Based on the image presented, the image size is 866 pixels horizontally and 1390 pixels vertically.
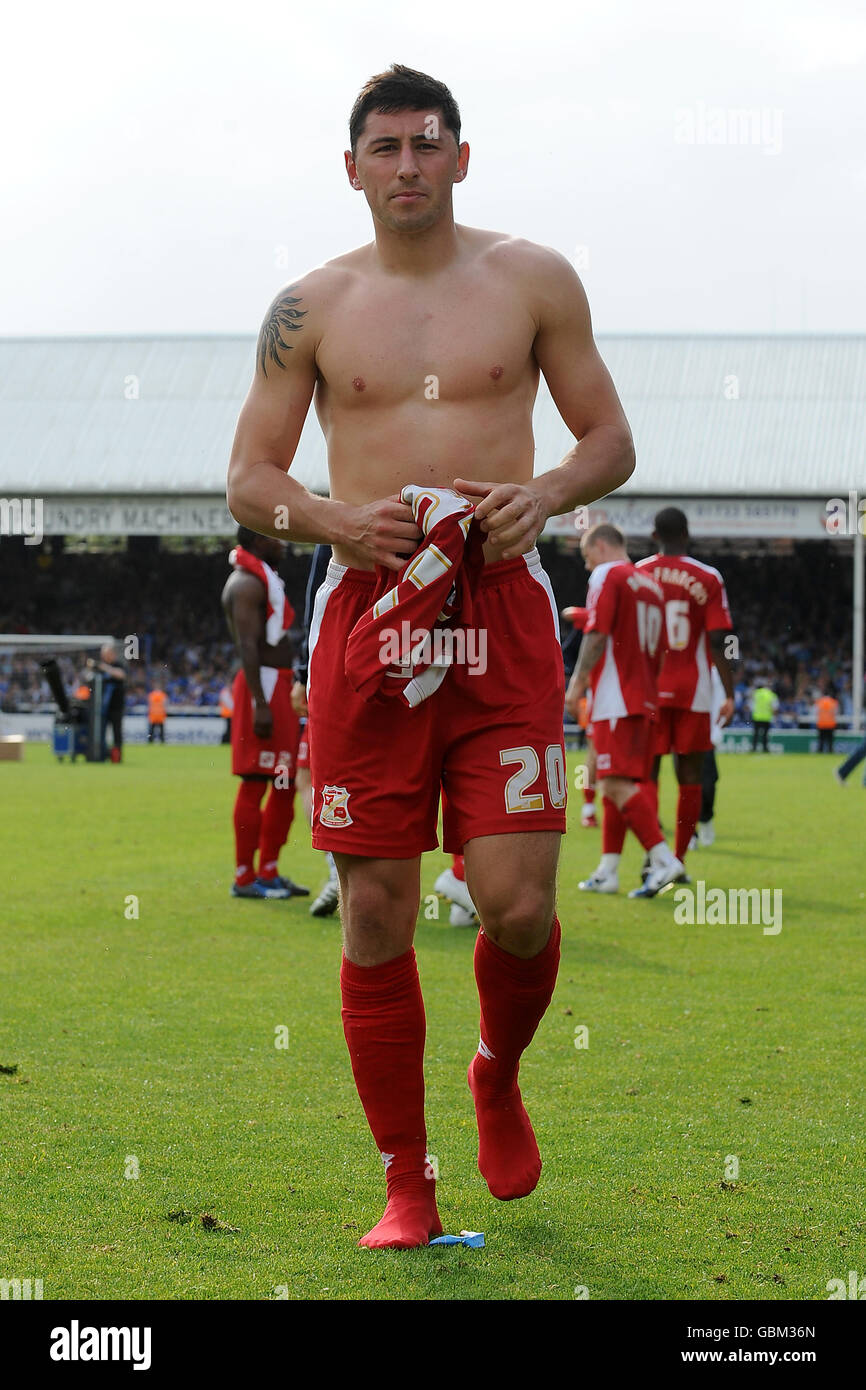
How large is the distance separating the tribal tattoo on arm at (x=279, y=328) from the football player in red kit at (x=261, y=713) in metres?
5.02

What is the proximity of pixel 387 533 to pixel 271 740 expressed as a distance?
18.5 feet

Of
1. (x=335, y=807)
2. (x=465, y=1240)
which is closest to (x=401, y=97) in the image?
(x=335, y=807)

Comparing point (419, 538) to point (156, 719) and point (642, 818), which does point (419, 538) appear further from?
point (156, 719)

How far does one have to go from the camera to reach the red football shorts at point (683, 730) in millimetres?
9469

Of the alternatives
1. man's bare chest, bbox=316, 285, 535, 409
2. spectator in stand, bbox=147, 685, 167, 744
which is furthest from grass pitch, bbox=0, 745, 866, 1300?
spectator in stand, bbox=147, 685, 167, 744

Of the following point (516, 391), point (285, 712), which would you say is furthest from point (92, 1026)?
point (285, 712)

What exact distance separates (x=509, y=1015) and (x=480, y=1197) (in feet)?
1.51

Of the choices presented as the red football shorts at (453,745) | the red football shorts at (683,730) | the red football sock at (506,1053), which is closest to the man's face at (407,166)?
the red football shorts at (453,745)

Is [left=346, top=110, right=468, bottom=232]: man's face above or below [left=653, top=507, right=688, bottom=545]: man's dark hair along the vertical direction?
above

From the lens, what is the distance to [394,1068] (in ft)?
10.9

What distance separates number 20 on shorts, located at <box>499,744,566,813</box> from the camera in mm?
3275

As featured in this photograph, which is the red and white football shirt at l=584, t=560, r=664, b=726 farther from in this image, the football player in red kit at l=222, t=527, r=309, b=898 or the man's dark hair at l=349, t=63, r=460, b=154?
the man's dark hair at l=349, t=63, r=460, b=154

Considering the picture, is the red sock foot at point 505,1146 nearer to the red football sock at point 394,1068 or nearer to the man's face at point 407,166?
the red football sock at point 394,1068
